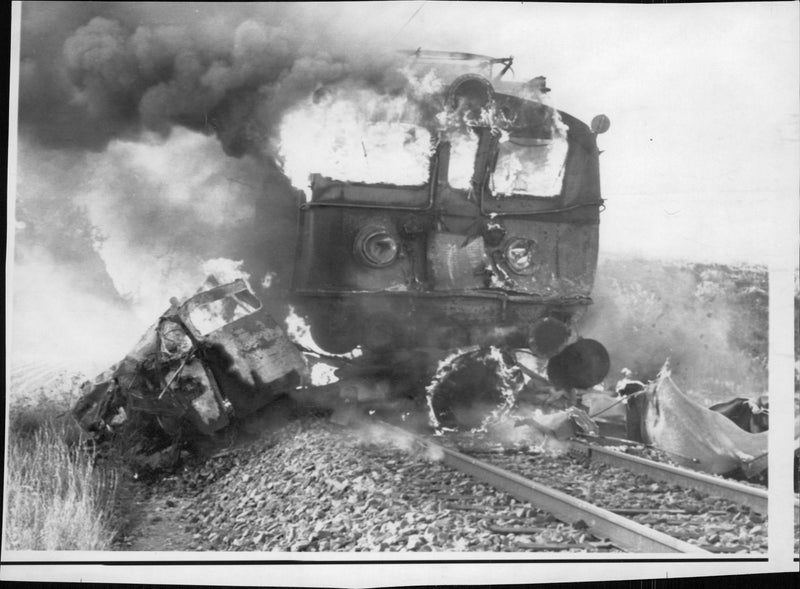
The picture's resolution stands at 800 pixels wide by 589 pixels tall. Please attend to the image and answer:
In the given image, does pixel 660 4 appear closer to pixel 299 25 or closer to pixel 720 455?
pixel 299 25

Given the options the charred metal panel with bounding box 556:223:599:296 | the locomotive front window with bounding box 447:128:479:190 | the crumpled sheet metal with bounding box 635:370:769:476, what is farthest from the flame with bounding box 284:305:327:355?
the crumpled sheet metal with bounding box 635:370:769:476

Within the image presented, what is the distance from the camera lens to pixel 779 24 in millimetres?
5234

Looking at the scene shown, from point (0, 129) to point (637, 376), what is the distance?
4.44 meters

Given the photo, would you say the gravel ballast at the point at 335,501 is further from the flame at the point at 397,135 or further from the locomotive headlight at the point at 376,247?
the flame at the point at 397,135

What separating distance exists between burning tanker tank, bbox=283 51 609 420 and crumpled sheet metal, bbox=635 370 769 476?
0.41 m

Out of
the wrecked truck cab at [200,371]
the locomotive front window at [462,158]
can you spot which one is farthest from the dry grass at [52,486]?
the locomotive front window at [462,158]

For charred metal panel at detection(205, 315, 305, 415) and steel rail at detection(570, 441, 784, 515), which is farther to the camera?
charred metal panel at detection(205, 315, 305, 415)

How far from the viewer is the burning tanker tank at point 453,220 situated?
5102mm

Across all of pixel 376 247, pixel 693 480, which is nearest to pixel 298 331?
pixel 376 247

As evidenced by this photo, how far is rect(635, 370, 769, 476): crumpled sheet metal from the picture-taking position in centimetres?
505

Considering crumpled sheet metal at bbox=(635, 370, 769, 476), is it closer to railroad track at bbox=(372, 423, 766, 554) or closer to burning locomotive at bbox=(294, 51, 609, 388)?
railroad track at bbox=(372, 423, 766, 554)

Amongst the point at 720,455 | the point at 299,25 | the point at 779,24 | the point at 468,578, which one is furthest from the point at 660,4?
the point at 468,578

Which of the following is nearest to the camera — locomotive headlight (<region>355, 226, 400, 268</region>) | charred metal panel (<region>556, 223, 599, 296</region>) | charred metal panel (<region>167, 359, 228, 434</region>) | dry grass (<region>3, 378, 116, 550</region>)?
dry grass (<region>3, 378, 116, 550</region>)

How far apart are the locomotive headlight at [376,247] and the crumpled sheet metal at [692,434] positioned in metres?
1.91
